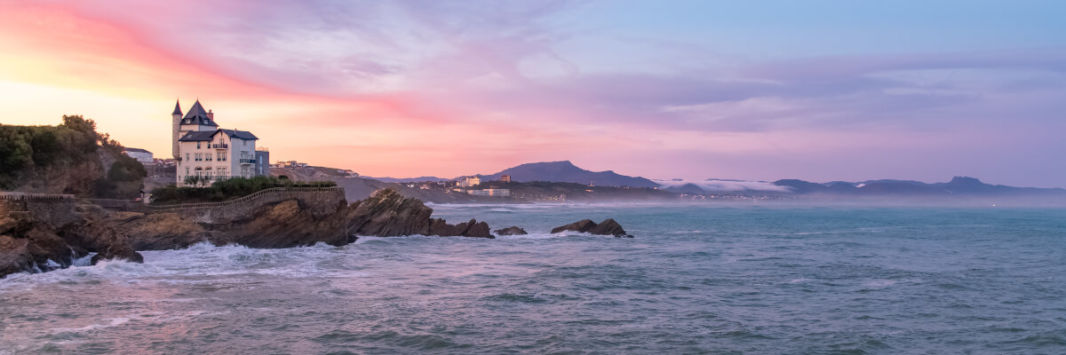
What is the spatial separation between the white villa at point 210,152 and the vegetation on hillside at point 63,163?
462 cm

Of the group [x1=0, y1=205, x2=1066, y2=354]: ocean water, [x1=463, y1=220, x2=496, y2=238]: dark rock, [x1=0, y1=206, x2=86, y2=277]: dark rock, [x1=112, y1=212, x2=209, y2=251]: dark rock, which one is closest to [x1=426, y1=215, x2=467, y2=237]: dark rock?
[x1=463, y1=220, x2=496, y2=238]: dark rock

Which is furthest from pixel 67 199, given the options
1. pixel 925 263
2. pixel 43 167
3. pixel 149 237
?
pixel 925 263

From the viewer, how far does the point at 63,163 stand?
52844 mm

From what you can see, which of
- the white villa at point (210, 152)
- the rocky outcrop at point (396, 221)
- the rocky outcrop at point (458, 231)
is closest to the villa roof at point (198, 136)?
the white villa at point (210, 152)

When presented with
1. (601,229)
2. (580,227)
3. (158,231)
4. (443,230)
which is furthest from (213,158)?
(601,229)

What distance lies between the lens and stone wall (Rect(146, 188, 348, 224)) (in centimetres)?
4772

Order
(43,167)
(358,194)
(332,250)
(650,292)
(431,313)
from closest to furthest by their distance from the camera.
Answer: (431,313)
(650,292)
(332,250)
(43,167)
(358,194)

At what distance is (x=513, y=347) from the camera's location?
20094 millimetres

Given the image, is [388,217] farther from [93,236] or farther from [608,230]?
[93,236]

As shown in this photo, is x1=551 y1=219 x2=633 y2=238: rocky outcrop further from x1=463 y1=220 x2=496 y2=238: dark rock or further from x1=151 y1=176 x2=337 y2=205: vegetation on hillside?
x1=151 y1=176 x2=337 y2=205: vegetation on hillside

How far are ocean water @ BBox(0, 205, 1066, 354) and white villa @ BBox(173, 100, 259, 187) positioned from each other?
69.7 feet

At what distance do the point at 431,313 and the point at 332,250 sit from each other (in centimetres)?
2415

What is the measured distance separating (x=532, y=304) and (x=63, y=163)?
4404 centimetres

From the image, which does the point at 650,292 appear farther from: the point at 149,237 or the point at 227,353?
the point at 149,237
